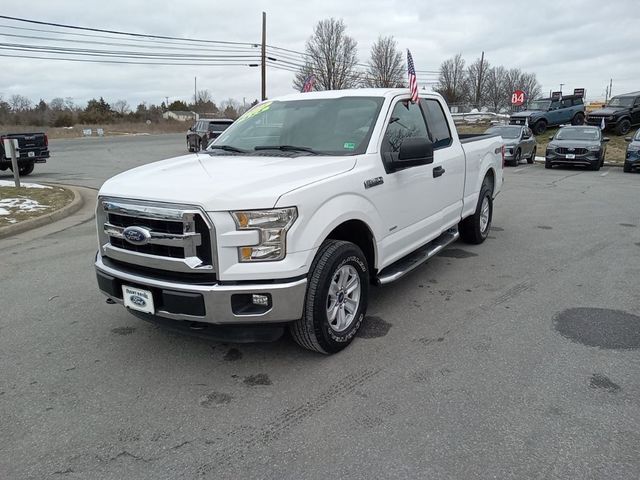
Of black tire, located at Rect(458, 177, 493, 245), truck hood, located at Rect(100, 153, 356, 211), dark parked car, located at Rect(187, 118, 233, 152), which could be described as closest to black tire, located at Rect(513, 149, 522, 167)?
dark parked car, located at Rect(187, 118, 233, 152)

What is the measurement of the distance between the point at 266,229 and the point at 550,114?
2855 cm

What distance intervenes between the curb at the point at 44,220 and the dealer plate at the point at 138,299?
17.6ft

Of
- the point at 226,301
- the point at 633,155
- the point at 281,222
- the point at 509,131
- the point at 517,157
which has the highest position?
the point at 509,131

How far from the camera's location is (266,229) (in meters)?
3.15

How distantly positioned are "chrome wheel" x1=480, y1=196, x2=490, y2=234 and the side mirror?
301 cm

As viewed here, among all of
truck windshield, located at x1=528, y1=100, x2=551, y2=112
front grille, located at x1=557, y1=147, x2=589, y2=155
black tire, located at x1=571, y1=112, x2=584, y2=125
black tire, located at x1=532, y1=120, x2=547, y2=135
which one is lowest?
front grille, located at x1=557, y1=147, x2=589, y2=155

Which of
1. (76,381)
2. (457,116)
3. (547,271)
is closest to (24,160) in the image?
(76,381)

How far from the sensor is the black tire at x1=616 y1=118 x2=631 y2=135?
2584 centimetres

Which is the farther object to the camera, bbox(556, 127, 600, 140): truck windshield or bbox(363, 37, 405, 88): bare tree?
bbox(363, 37, 405, 88): bare tree

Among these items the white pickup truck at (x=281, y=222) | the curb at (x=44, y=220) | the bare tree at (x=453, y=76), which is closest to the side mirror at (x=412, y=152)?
the white pickup truck at (x=281, y=222)

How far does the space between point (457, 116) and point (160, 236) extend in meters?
38.6

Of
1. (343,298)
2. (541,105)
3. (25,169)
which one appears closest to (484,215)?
(343,298)

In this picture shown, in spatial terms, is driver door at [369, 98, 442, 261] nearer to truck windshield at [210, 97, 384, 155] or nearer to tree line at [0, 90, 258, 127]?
truck windshield at [210, 97, 384, 155]

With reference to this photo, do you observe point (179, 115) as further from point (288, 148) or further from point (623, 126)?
point (288, 148)
